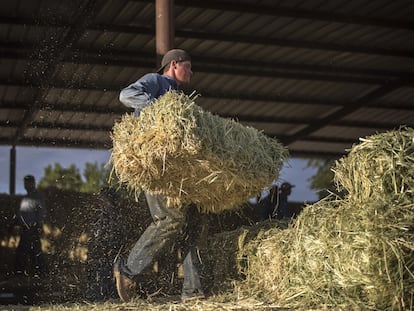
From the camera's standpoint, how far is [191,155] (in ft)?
16.5

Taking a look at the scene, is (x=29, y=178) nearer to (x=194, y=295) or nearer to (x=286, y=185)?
(x=286, y=185)

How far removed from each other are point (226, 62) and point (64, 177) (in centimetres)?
496

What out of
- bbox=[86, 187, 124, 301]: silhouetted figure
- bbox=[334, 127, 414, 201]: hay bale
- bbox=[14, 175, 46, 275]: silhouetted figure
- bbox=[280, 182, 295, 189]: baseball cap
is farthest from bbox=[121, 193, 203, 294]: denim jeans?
bbox=[280, 182, 295, 189]: baseball cap

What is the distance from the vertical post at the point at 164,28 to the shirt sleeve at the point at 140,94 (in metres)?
1.13

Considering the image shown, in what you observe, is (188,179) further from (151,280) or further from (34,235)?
(34,235)

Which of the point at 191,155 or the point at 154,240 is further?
the point at 154,240

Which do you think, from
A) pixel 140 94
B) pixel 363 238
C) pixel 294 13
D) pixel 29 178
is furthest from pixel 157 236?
pixel 29 178

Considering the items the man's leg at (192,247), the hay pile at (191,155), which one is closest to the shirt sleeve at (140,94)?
the hay pile at (191,155)

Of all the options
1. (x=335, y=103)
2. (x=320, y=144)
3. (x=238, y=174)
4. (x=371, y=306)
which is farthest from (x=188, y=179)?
(x=320, y=144)

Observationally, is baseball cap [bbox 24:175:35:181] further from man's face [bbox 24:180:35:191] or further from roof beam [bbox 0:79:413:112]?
roof beam [bbox 0:79:413:112]

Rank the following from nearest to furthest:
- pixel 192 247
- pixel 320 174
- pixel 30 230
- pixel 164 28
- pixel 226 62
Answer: pixel 192 247 → pixel 164 28 → pixel 30 230 → pixel 226 62 → pixel 320 174

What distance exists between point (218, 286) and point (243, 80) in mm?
6862

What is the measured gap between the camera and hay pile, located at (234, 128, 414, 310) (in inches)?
168

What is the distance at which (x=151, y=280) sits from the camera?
24.3ft
